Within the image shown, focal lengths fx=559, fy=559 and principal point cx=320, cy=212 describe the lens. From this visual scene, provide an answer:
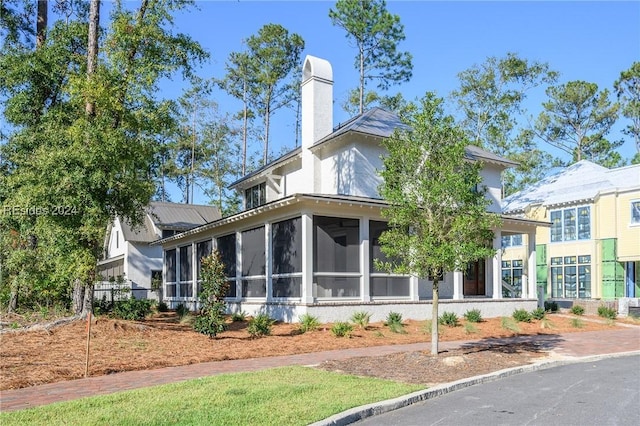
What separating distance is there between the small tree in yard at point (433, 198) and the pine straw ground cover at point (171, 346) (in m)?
2.13

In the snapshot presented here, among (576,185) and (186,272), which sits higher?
(576,185)

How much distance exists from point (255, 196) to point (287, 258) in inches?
391

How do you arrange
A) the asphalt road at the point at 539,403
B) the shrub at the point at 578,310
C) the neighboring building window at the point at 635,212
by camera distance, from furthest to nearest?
the neighboring building window at the point at 635,212 → the shrub at the point at 578,310 → the asphalt road at the point at 539,403

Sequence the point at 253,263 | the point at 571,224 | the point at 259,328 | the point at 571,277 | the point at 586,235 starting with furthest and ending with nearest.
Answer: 1. the point at 571,224
2. the point at 571,277
3. the point at 586,235
4. the point at 253,263
5. the point at 259,328

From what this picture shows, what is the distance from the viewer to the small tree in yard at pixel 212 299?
14508mm

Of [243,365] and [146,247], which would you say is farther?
[146,247]

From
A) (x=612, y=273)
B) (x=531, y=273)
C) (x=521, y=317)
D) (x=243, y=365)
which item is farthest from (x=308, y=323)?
(x=612, y=273)

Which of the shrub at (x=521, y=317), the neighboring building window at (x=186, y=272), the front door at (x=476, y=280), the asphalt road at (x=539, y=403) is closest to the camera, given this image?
the asphalt road at (x=539, y=403)

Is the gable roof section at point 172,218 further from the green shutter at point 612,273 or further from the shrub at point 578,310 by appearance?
the green shutter at point 612,273

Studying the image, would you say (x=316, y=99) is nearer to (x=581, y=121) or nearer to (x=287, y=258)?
(x=287, y=258)

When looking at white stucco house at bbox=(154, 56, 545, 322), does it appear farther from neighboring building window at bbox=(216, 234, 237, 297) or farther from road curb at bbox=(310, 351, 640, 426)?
road curb at bbox=(310, 351, 640, 426)

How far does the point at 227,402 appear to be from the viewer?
24.0ft

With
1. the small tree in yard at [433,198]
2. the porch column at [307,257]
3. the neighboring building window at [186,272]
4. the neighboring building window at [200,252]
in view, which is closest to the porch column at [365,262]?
the porch column at [307,257]

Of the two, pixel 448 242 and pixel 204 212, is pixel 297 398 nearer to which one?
pixel 448 242
